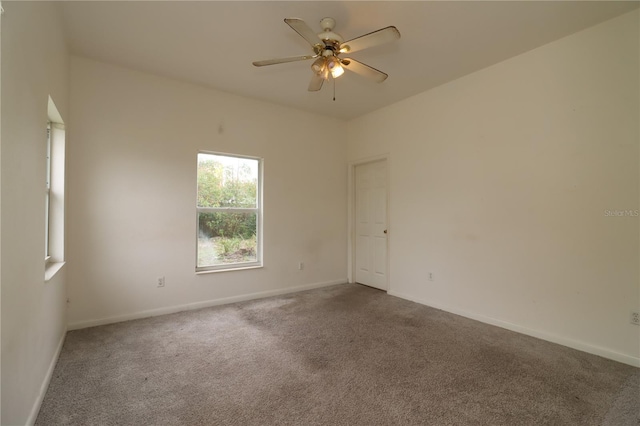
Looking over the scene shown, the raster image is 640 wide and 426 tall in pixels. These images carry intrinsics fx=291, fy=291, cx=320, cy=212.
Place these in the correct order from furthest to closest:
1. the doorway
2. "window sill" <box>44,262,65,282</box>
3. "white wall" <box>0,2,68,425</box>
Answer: the doorway → "window sill" <box>44,262,65,282</box> → "white wall" <box>0,2,68,425</box>

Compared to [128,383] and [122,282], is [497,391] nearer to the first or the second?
[128,383]

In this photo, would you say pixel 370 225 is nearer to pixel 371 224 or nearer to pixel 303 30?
pixel 371 224

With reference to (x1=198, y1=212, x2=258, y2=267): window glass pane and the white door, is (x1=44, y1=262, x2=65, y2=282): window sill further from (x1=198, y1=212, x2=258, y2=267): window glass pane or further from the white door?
the white door

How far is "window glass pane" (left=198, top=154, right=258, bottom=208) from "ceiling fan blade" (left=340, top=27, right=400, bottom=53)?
2.24 meters

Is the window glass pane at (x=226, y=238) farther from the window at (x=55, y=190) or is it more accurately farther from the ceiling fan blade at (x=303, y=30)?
the ceiling fan blade at (x=303, y=30)

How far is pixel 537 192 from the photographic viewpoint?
9.16ft

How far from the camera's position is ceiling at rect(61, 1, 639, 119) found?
2.25m

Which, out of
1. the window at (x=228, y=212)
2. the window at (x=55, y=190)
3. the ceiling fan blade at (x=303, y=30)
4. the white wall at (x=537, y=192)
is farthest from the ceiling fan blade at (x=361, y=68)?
the window at (x=55, y=190)

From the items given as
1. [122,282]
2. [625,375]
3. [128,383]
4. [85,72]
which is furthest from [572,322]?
[85,72]

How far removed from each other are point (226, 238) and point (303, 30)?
271cm

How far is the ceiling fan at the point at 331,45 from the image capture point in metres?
1.98

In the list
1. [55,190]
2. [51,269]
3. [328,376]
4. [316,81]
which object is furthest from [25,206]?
[316,81]

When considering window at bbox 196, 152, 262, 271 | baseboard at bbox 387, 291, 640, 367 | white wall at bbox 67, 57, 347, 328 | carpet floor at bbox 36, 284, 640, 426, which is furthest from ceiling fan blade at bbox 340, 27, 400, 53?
baseboard at bbox 387, 291, 640, 367

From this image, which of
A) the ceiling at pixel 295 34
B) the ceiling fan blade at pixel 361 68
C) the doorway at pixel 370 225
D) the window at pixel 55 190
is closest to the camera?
the ceiling at pixel 295 34
